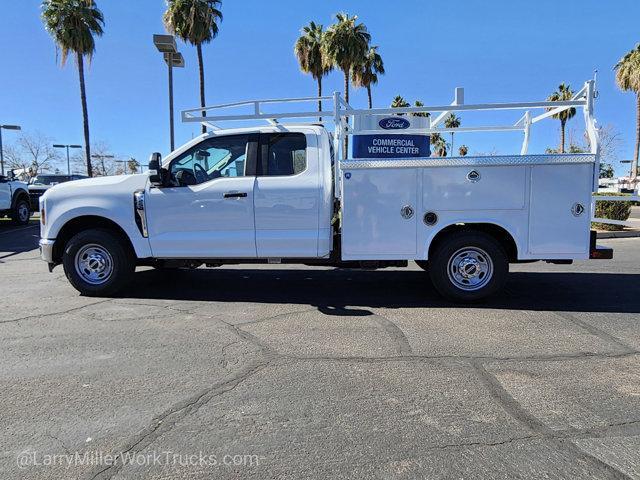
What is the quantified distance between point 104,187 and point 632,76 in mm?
34977

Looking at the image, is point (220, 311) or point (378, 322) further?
point (220, 311)

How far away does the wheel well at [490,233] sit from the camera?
5.73m

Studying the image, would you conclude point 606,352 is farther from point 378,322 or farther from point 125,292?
point 125,292

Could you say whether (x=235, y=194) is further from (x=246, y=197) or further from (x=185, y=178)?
(x=185, y=178)

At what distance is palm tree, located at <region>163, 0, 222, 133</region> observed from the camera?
24922 mm

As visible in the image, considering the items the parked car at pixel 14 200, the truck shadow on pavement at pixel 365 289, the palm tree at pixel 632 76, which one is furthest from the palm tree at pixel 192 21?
the palm tree at pixel 632 76

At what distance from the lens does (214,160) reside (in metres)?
6.06

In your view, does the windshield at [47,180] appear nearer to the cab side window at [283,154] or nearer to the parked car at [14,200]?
the parked car at [14,200]

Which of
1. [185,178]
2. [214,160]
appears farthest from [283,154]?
[185,178]

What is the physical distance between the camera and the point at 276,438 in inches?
113

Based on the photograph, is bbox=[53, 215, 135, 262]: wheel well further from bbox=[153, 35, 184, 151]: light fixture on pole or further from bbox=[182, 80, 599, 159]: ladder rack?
bbox=[153, 35, 184, 151]: light fixture on pole

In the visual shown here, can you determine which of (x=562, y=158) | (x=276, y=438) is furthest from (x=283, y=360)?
(x=562, y=158)

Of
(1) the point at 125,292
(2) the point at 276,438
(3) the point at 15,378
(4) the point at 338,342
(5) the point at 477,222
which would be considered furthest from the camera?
(1) the point at 125,292

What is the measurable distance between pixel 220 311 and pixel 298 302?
100 centimetres
